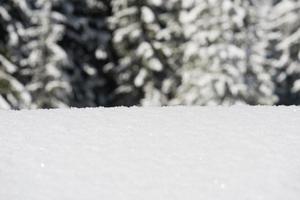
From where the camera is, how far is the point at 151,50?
2041 centimetres

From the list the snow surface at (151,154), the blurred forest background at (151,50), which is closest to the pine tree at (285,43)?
the blurred forest background at (151,50)

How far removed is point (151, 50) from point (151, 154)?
646 inches

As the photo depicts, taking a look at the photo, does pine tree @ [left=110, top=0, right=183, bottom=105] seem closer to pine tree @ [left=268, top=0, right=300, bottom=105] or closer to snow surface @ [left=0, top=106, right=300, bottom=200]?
→ pine tree @ [left=268, top=0, right=300, bottom=105]

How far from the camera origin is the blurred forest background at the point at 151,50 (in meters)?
19.2

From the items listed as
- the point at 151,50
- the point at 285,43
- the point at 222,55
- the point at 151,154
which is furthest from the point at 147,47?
the point at 151,154

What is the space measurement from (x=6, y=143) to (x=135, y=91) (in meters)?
16.9

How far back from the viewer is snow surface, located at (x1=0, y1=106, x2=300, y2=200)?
3500mm

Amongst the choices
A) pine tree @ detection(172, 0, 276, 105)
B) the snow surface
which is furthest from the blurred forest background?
the snow surface

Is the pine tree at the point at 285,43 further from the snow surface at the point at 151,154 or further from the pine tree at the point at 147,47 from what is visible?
the snow surface at the point at 151,154

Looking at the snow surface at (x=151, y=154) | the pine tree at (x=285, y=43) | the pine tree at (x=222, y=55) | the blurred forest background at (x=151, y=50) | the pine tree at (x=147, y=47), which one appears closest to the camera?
the snow surface at (x=151, y=154)

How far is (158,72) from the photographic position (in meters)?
21.3

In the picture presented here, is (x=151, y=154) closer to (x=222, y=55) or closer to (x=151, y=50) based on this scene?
(x=222, y=55)

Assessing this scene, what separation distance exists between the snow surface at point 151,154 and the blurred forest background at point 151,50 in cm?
1343

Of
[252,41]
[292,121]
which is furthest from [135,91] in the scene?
[292,121]
